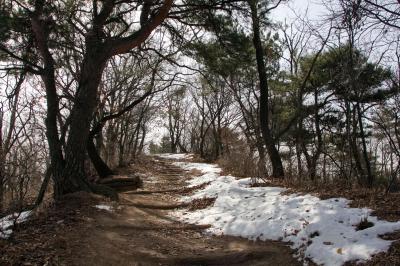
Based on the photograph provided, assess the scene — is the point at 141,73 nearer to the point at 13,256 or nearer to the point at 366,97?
the point at 366,97

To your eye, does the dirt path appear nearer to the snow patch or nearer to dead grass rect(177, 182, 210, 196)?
the snow patch

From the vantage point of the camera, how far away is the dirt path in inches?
189

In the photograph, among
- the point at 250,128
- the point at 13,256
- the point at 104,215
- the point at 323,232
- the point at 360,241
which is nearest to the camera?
the point at 13,256

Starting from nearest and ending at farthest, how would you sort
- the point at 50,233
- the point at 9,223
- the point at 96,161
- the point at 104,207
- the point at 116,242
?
the point at 50,233 < the point at 116,242 < the point at 9,223 < the point at 104,207 < the point at 96,161

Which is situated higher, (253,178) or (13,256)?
(253,178)

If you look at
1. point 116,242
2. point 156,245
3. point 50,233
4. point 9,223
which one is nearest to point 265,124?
point 156,245

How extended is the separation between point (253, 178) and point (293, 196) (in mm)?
2366

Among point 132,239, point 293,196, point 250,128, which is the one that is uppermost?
point 250,128

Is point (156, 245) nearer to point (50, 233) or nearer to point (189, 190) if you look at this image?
point (50, 233)

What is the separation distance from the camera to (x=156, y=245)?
555 cm

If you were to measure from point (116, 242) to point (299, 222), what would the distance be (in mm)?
2684

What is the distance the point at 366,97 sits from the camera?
16.2 metres

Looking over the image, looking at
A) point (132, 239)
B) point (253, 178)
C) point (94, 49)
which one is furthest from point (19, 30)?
point (253, 178)

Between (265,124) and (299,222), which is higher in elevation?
(265,124)
